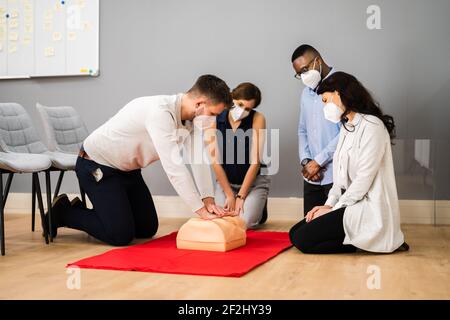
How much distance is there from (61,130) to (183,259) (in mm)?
1726

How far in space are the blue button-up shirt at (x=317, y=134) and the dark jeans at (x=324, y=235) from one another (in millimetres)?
955

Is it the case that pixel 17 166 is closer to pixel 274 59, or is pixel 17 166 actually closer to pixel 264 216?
pixel 264 216

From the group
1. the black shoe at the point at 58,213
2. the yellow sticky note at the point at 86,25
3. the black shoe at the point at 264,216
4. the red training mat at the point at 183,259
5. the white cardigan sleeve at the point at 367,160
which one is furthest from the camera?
the yellow sticky note at the point at 86,25

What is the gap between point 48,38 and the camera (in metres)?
5.06

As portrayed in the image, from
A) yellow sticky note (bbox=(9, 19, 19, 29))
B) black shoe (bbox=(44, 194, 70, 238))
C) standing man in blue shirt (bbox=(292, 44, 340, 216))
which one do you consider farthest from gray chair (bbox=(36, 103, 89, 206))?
standing man in blue shirt (bbox=(292, 44, 340, 216))

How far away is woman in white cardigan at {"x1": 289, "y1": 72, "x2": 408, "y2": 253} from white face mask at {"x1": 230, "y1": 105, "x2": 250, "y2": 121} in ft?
3.08

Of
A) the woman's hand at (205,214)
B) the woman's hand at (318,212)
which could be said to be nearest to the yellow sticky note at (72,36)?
the woman's hand at (205,214)

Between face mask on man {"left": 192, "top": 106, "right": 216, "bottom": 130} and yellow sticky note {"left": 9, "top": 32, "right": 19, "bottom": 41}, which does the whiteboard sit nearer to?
yellow sticky note {"left": 9, "top": 32, "right": 19, "bottom": 41}

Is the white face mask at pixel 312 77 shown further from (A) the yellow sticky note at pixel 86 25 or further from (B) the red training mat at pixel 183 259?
(A) the yellow sticky note at pixel 86 25

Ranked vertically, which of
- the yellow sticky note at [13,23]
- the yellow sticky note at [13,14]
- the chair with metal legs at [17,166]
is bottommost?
the chair with metal legs at [17,166]

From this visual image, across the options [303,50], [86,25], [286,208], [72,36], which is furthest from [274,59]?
[72,36]

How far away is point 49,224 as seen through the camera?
342 cm

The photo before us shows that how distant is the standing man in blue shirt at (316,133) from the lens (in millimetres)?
3928
